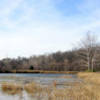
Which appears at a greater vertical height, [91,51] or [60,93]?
[91,51]

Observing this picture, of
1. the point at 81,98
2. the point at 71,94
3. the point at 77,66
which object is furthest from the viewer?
the point at 77,66

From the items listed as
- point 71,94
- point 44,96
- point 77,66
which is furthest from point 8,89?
point 77,66

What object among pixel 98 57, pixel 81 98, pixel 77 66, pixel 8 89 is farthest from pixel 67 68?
pixel 81 98

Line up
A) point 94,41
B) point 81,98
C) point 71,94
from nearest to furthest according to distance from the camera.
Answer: point 81,98, point 71,94, point 94,41

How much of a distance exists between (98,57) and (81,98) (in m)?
33.9

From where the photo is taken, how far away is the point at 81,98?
8.99 meters

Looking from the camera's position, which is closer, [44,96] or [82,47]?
[44,96]

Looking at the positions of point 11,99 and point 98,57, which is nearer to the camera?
point 11,99

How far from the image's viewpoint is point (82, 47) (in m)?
40.6

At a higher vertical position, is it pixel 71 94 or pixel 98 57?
pixel 98 57

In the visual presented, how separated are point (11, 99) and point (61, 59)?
67.2 meters

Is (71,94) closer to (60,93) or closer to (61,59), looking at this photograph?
(60,93)

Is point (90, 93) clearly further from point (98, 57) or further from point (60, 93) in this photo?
point (98, 57)

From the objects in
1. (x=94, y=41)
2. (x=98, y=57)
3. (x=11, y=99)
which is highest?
(x=94, y=41)
